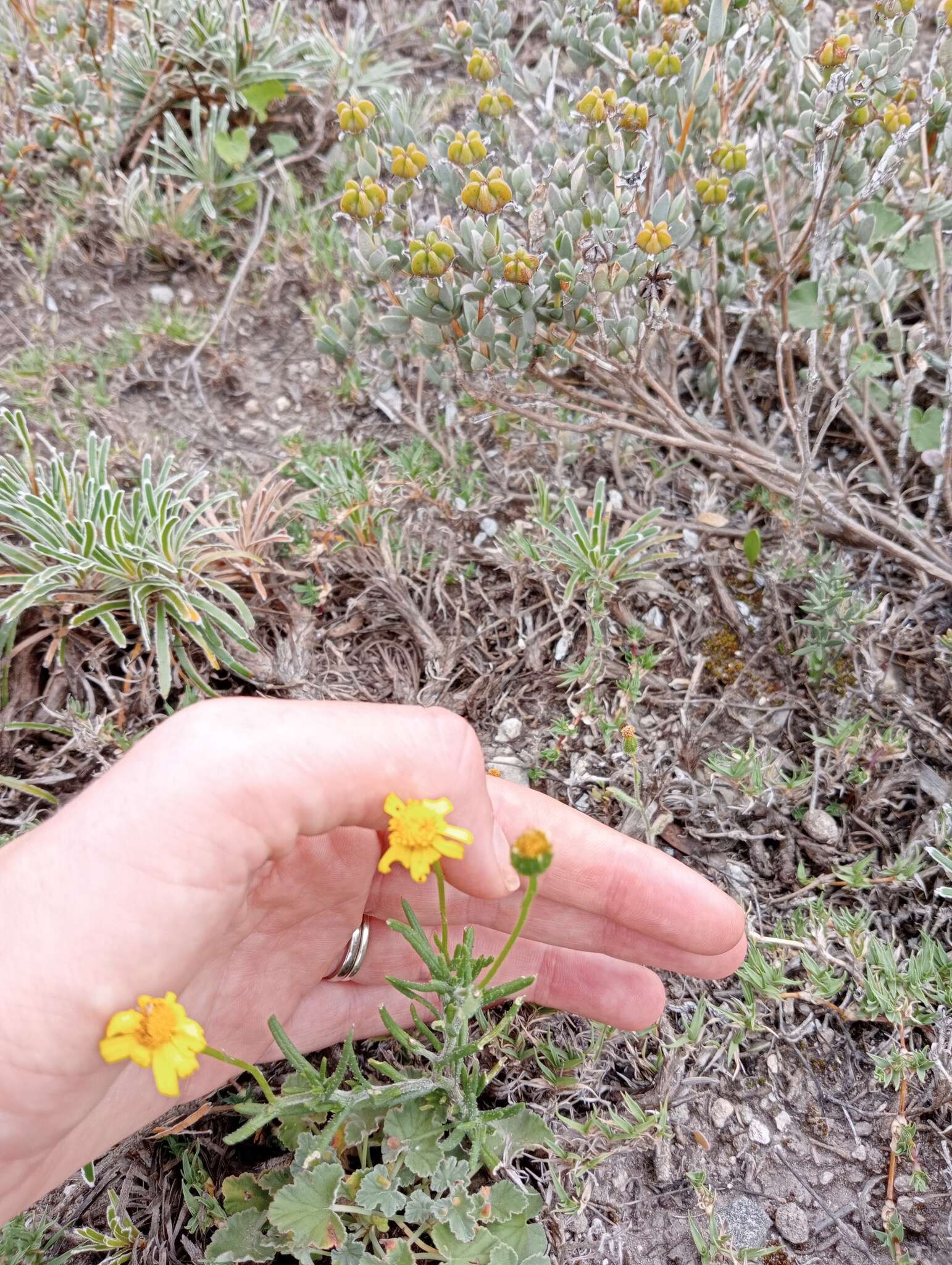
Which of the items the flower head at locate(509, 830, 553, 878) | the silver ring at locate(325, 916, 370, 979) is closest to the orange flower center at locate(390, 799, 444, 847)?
the flower head at locate(509, 830, 553, 878)

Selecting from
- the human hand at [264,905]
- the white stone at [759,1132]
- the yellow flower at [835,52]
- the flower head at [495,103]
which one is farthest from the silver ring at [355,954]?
the yellow flower at [835,52]

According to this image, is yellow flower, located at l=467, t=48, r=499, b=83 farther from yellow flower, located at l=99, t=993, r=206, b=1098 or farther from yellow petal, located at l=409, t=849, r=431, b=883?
yellow flower, located at l=99, t=993, r=206, b=1098

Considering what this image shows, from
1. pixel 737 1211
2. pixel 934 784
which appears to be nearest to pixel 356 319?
pixel 934 784

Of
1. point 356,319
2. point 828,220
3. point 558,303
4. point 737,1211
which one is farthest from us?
point 356,319

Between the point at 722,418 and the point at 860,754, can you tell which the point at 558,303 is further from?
the point at 860,754

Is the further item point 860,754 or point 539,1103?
point 860,754

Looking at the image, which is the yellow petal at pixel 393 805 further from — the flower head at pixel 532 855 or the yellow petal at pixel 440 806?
the flower head at pixel 532 855
